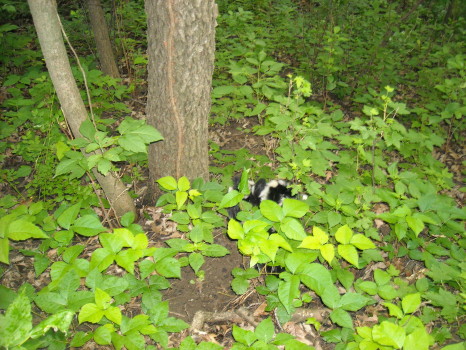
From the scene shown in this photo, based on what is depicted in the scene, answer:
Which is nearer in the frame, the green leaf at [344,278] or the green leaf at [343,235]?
the green leaf at [343,235]

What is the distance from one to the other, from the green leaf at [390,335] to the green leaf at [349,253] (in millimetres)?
425

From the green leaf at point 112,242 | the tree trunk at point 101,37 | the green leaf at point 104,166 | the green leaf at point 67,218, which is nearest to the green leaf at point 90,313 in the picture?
the green leaf at point 112,242

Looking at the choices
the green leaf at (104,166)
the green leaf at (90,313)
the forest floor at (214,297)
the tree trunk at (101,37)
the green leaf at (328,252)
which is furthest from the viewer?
the tree trunk at (101,37)

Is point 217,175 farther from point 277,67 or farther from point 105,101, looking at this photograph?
point 105,101

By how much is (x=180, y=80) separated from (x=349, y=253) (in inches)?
70.1

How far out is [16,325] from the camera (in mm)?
1162

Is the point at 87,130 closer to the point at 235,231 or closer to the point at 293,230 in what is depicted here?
the point at 235,231

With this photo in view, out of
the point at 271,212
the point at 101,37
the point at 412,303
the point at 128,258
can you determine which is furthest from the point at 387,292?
the point at 101,37

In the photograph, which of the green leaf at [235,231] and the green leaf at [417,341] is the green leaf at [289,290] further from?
the green leaf at [417,341]

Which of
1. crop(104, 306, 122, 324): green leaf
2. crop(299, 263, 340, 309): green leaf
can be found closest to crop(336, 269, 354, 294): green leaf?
crop(299, 263, 340, 309): green leaf

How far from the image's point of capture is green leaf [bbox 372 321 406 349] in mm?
1728

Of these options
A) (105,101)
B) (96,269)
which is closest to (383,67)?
(105,101)

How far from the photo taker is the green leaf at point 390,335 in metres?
1.73

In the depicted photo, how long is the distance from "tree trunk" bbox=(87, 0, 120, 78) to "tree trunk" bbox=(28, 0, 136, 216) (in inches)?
97.9
